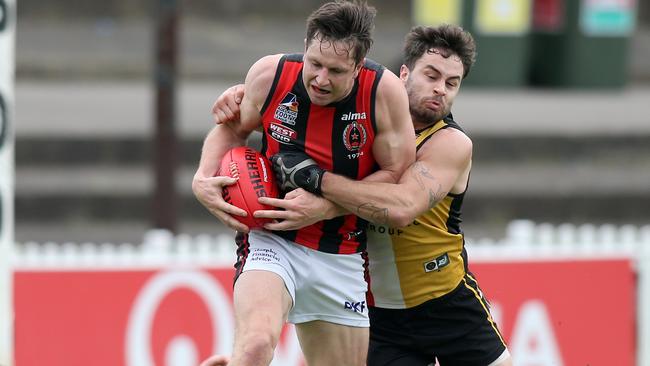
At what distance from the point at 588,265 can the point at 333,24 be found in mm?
4109

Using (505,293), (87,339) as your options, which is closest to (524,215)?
(505,293)

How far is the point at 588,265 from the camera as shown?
842cm

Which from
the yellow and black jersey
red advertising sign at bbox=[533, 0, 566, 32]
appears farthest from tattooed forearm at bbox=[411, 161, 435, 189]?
red advertising sign at bbox=[533, 0, 566, 32]

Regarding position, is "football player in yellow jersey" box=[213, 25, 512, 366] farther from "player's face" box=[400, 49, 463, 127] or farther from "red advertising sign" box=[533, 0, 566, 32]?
"red advertising sign" box=[533, 0, 566, 32]

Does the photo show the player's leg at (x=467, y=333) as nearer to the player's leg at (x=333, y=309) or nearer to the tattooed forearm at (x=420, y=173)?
the player's leg at (x=333, y=309)

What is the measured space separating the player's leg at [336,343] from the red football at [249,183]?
0.53 metres

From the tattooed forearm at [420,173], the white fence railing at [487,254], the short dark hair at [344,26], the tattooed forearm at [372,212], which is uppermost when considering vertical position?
the short dark hair at [344,26]

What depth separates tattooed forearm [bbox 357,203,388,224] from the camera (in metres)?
5.07

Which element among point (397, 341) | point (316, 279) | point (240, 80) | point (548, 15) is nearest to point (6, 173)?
point (316, 279)

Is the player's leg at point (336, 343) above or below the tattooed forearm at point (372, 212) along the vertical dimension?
below

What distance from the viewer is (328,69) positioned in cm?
486

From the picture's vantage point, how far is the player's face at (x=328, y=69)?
15.9 feet

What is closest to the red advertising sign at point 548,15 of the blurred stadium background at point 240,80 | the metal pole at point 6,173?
the blurred stadium background at point 240,80

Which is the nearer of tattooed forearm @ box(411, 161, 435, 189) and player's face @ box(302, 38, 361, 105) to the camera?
player's face @ box(302, 38, 361, 105)
